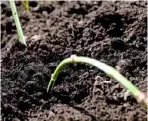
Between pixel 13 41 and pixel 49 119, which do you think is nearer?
pixel 49 119

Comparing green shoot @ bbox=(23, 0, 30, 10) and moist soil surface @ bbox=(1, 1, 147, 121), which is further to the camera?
green shoot @ bbox=(23, 0, 30, 10)

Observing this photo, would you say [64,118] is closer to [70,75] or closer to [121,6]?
[70,75]

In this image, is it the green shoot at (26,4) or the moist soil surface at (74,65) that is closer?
the moist soil surface at (74,65)

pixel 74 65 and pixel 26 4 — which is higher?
pixel 26 4

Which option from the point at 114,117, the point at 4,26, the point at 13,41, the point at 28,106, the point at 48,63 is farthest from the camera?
the point at 4,26

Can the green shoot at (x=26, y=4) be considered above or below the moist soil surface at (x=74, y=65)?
above

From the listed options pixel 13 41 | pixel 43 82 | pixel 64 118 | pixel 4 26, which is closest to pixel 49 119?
pixel 64 118

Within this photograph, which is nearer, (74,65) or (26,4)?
(74,65)

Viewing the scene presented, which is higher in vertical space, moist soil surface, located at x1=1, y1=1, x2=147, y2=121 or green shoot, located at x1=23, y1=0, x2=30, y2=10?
green shoot, located at x1=23, y1=0, x2=30, y2=10
